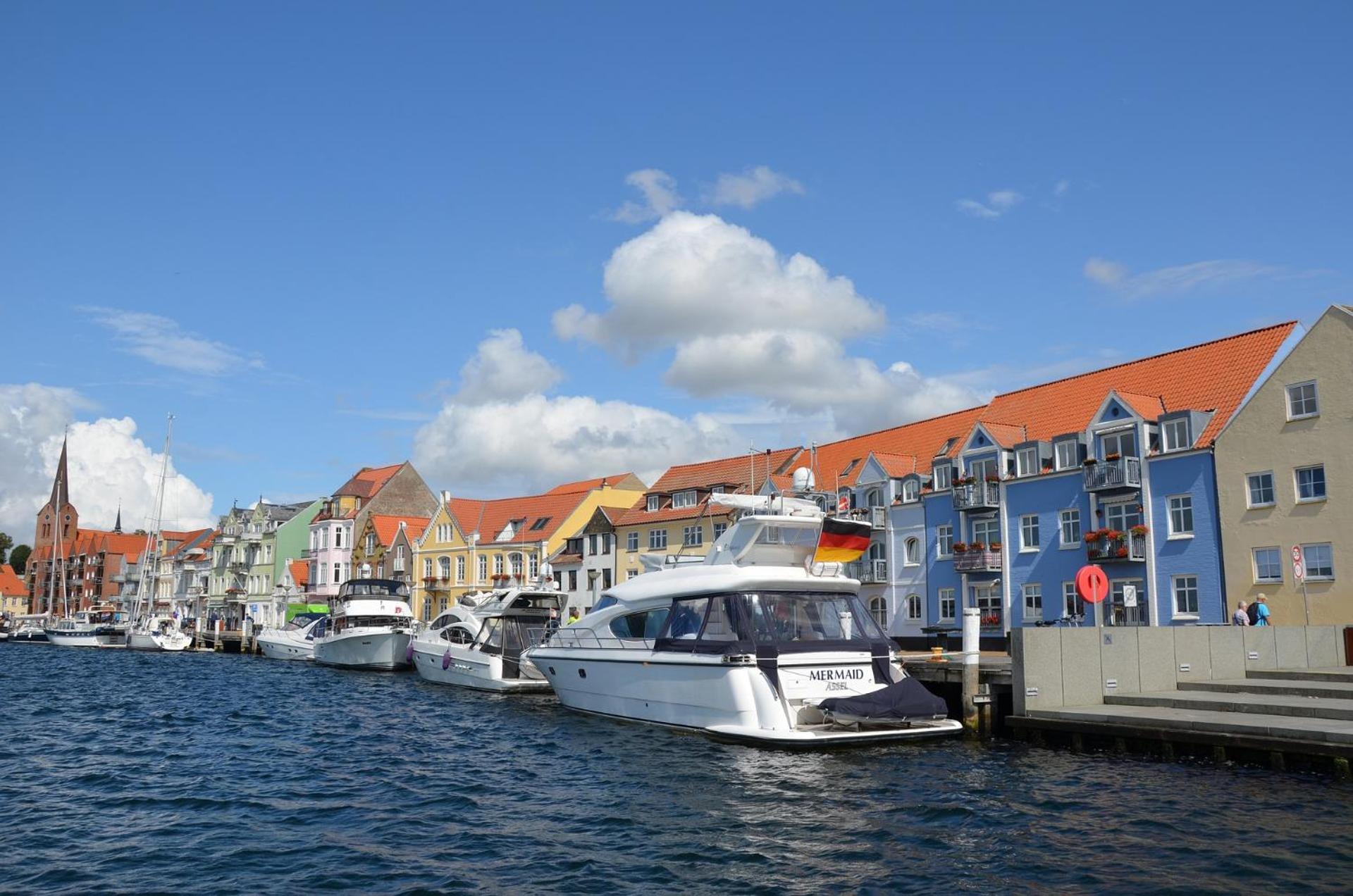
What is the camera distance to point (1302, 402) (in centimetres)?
3409

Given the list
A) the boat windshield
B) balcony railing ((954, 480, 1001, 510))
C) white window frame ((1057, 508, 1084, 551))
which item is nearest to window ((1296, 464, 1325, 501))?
white window frame ((1057, 508, 1084, 551))

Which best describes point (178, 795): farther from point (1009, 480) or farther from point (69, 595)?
point (69, 595)

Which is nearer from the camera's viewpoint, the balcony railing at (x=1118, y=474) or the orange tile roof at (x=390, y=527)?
the balcony railing at (x=1118, y=474)

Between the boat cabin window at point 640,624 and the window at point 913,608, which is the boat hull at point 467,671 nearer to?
the boat cabin window at point 640,624

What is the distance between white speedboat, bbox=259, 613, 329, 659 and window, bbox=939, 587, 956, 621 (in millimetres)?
31853

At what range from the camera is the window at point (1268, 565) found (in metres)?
34.1

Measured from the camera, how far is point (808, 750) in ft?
66.4

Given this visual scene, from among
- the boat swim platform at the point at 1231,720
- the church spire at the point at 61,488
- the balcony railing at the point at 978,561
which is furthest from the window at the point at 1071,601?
the church spire at the point at 61,488

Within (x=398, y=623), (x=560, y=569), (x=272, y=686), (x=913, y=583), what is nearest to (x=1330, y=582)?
(x=913, y=583)

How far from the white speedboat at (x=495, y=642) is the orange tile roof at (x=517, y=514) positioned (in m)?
32.0

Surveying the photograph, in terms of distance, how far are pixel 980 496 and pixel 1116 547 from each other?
6.86 m

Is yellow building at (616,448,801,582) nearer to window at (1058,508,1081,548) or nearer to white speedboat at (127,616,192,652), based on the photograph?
window at (1058,508,1081,548)

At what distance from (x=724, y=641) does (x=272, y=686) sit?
23685mm

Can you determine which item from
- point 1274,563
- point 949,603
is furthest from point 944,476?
point 1274,563
